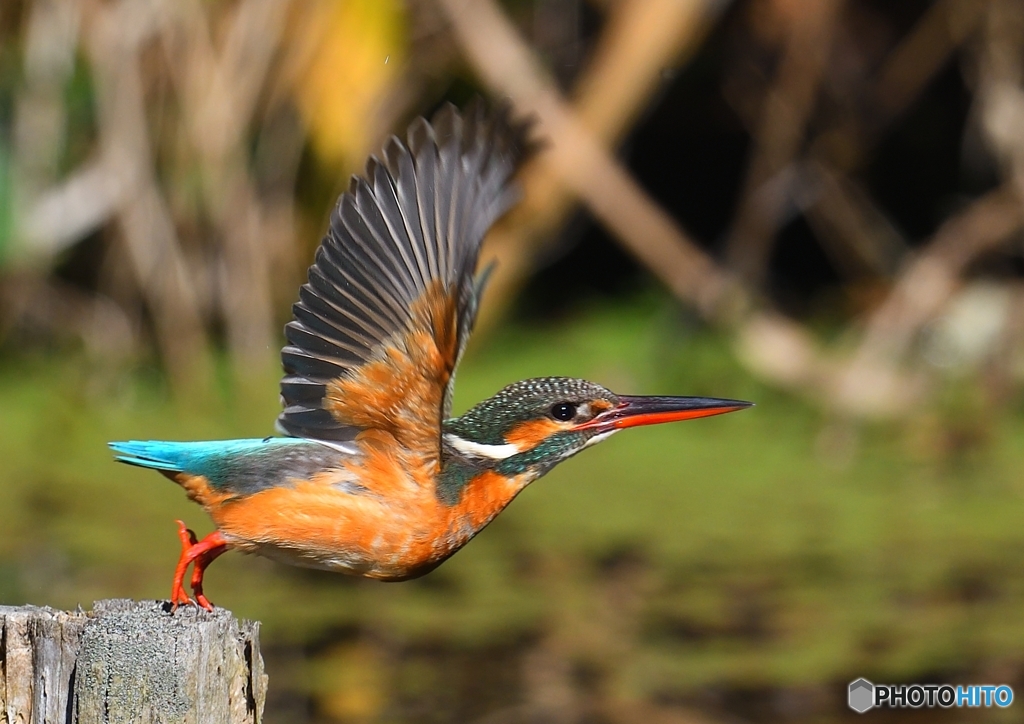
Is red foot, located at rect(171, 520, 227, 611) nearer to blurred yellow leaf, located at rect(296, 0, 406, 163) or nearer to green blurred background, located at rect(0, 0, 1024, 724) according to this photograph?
green blurred background, located at rect(0, 0, 1024, 724)

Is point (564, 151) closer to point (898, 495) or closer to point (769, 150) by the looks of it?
point (769, 150)

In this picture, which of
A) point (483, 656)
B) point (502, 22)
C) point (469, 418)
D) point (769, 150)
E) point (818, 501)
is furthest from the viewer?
point (769, 150)

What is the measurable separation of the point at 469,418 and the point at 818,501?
3011 millimetres

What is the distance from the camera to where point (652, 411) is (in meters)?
2.80

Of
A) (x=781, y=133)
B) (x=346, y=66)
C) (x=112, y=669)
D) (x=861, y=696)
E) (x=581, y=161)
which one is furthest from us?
(x=781, y=133)

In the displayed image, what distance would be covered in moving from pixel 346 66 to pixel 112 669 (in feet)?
12.8

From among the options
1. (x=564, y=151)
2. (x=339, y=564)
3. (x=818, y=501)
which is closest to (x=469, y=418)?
(x=339, y=564)

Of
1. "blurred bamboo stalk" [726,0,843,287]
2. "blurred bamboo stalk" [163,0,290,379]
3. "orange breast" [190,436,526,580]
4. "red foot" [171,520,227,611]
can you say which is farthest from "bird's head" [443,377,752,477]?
"blurred bamboo stalk" [726,0,843,287]

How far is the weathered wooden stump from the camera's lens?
6.59 feet

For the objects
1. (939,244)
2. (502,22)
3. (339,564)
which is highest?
(502,22)

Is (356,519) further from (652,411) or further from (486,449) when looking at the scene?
(652,411)

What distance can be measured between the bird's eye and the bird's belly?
32cm

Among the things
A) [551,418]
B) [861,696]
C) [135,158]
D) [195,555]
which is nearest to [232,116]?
[135,158]

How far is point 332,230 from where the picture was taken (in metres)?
2.44
